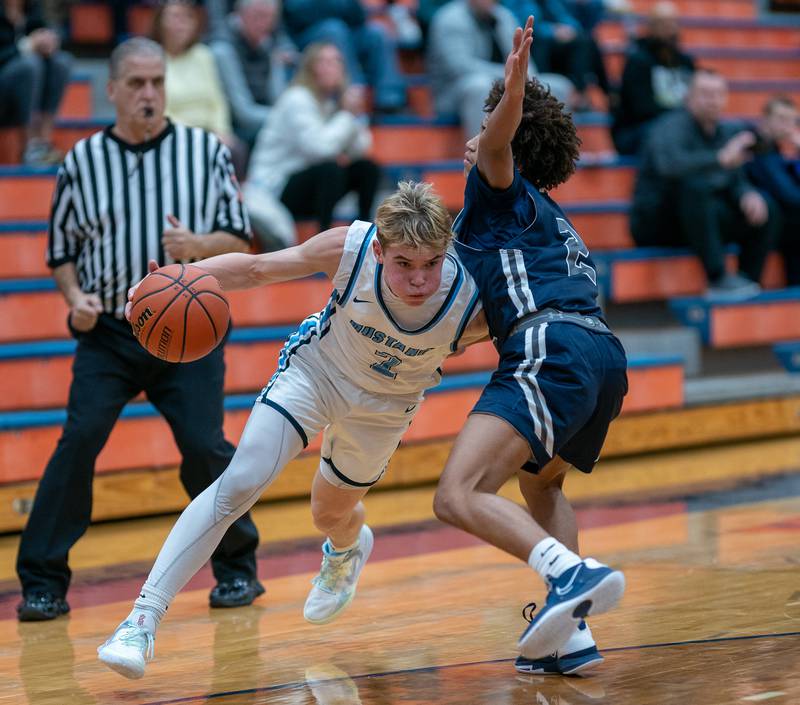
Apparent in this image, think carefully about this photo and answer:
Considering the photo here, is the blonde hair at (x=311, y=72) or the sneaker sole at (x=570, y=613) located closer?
the sneaker sole at (x=570, y=613)

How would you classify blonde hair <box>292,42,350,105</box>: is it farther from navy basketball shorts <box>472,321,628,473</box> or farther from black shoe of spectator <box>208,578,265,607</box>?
navy basketball shorts <box>472,321,628,473</box>

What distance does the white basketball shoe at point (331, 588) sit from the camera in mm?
4535

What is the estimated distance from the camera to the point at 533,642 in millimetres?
3416

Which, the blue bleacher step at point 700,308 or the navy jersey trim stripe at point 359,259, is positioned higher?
the navy jersey trim stripe at point 359,259

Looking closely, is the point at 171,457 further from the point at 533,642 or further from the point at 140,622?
the point at 533,642

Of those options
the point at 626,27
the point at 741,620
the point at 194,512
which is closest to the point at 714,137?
the point at 626,27

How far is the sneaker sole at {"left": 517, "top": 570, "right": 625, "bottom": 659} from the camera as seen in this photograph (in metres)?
3.38

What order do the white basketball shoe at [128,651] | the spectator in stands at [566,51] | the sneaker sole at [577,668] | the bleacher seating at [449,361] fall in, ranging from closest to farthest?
1. the white basketball shoe at [128,651]
2. the sneaker sole at [577,668]
3. the bleacher seating at [449,361]
4. the spectator in stands at [566,51]

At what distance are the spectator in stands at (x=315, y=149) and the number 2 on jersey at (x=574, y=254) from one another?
13.9 feet

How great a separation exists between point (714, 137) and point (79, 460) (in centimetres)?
590

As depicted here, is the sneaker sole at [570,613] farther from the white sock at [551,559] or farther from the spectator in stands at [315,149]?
the spectator in stands at [315,149]

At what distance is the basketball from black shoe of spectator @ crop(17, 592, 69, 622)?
51.8 inches

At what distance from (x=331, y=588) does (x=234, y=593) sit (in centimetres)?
58

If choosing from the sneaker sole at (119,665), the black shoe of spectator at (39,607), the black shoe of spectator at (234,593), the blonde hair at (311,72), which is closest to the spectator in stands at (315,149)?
the blonde hair at (311,72)
